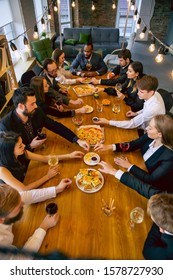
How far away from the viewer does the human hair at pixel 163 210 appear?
3.30 ft

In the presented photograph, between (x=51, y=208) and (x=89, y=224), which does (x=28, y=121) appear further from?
(x=89, y=224)

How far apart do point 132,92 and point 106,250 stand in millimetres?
2098

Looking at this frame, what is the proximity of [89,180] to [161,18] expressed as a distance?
30.6ft

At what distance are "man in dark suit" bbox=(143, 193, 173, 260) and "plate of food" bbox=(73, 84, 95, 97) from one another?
194cm

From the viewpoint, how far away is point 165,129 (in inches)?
57.1

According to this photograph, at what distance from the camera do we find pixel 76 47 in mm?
→ 6398

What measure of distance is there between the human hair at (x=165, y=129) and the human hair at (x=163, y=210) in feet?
1.72

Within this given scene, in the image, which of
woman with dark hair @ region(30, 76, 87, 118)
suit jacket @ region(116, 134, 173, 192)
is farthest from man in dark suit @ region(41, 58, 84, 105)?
suit jacket @ region(116, 134, 173, 192)

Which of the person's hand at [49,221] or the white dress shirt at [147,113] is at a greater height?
the white dress shirt at [147,113]

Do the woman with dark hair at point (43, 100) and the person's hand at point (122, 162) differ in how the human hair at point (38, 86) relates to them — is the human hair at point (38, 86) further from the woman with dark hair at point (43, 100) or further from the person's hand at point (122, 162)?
the person's hand at point (122, 162)

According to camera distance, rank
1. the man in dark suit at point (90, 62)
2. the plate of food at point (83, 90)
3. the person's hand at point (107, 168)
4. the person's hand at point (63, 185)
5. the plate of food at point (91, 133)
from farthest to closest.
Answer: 1. the man in dark suit at point (90, 62)
2. the plate of food at point (83, 90)
3. the plate of food at point (91, 133)
4. the person's hand at point (107, 168)
5. the person's hand at point (63, 185)

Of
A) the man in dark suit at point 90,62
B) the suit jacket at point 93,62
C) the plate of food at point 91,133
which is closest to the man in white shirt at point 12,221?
the plate of food at point 91,133

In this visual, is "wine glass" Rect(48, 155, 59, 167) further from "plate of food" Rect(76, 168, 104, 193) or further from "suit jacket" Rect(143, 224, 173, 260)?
"suit jacket" Rect(143, 224, 173, 260)

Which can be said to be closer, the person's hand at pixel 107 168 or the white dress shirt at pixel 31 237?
the white dress shirt at pixel 31 237
